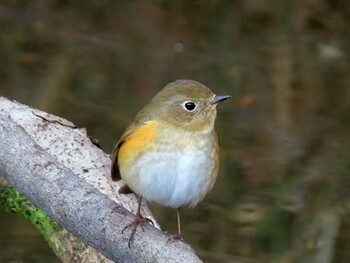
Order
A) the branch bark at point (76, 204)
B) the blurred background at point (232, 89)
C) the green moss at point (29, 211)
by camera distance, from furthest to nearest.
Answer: the blurred background at point (232, 89) → the green moss at point (29, 211) → the branch bark at point (76, 204)

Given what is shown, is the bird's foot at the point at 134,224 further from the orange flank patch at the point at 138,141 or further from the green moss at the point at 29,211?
the green moss at the point at 29,211

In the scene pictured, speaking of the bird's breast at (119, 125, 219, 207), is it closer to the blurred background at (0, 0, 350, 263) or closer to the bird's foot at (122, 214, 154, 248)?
the bird's foot at (122, 214, 154, 248)

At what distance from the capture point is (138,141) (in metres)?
5.03

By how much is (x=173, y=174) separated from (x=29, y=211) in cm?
109

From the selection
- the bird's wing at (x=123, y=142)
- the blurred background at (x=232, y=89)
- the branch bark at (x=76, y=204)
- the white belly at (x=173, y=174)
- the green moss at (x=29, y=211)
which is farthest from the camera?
the blurred background at (x=232, y=89)

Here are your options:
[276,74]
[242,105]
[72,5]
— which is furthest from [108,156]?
[72,5]

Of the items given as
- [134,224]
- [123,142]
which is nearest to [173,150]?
[123,142]

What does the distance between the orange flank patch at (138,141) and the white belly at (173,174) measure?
A: 5cm

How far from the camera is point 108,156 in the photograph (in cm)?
571

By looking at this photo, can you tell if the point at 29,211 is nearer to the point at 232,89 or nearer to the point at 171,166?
the point at 171,166

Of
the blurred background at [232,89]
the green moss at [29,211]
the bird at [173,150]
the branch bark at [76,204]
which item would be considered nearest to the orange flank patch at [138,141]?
the bird at [173,150]

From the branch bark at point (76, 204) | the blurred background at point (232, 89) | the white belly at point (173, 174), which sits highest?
the blurred background at point (232, 89)

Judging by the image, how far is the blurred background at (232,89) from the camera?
7508 millimetres

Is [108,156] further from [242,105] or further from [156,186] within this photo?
[242,105]
